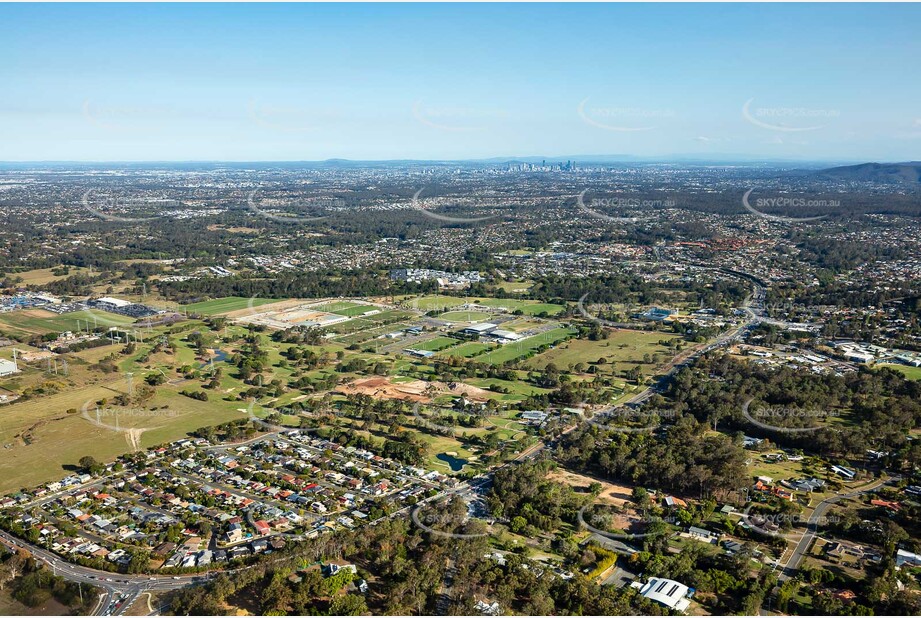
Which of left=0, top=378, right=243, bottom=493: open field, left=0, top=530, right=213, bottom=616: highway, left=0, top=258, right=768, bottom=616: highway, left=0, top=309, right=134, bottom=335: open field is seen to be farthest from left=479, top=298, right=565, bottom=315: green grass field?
left=0, top=530, right=213, bottom=616: highway

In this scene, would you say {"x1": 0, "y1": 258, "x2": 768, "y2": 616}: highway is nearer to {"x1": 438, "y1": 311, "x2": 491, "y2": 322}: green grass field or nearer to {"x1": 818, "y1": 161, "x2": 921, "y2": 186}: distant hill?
{"x1": 438, "y1": 311, "x2": 491, "y2": 322}: green grass field

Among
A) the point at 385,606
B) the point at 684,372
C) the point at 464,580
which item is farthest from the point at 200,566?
the point at 684,372

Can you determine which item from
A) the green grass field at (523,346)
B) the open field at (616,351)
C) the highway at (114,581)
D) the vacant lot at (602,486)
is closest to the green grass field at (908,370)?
the open field at (616,351)

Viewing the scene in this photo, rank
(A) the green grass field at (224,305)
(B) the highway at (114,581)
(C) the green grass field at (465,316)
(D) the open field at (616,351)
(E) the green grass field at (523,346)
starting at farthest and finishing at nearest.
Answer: (A) the green grass field at (224,305) < (C) the green grass field at (465,316) < (E) the green grass field at (523,346) < (D) the open field at (616,351) < (B) the highway at (114,581)

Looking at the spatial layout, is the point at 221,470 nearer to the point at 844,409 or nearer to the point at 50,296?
the point at 844,409

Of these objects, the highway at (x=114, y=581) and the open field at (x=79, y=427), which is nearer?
the highway at (x=114, y=581)

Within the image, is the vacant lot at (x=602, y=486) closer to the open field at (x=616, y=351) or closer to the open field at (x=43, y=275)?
the open field at (x=616, y=351)

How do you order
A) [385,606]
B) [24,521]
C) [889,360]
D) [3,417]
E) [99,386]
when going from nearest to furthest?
1. [385,606]
2. [24,521]
3. [3,417]
4. [99,386]
5. [889,360]
